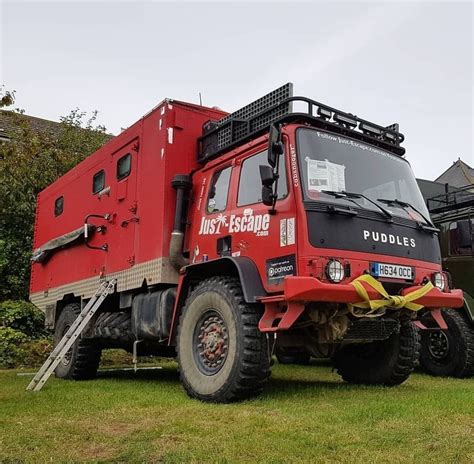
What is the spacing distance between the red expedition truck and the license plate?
1 cm

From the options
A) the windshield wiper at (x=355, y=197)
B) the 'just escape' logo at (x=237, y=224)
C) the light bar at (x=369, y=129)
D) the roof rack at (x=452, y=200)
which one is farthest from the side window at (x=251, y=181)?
the roof rack at (x=452, y=200)

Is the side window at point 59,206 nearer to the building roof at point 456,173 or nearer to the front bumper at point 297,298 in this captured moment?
the front bumper at point 297,298

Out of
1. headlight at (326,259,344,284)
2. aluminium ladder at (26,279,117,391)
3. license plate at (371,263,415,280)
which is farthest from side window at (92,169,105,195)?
license plate at (371,263,415,280)

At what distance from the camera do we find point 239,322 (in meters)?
5.27

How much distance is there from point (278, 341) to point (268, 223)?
49.1 inches

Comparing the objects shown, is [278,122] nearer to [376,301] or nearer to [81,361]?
[376,301]

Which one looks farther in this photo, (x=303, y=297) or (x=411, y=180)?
(x=411, y=180)

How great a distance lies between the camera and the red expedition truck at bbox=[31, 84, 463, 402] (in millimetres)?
5191

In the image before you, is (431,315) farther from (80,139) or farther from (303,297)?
(80,139)

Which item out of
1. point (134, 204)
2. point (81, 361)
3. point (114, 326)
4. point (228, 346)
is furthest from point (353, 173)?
point (81, 361)

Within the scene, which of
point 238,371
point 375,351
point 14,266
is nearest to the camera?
point 238,371

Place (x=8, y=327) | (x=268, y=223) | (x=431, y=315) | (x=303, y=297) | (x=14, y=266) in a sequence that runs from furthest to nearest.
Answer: (x=14, y=266) < (x=8, y=327) < (x=431, y=315) < (x=268, y=223) < (x=303, y=297)

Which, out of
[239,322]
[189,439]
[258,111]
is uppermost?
[258,111]

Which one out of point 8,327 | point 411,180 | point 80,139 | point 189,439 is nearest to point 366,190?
point 411,180
